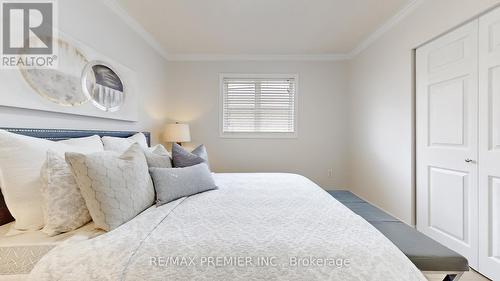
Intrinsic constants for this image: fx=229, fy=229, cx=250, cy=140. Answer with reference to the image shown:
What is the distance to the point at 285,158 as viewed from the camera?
3957 millimetres

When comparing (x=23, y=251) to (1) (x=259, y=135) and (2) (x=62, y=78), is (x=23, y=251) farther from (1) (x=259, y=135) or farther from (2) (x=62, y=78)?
(1) (x=259, y=135)

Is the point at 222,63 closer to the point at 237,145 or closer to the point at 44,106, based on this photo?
the point at 237,145

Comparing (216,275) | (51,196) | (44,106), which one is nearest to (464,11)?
(216,275)

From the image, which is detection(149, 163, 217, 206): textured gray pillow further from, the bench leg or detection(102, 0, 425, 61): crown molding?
detection(102, 0, 425, 61): crown molding

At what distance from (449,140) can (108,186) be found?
2706mm

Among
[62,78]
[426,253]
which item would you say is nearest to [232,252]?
[426,253]

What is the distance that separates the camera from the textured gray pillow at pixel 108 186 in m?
1.07

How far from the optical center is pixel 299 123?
3953 mm

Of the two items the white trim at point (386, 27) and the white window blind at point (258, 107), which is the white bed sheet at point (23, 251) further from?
the white trim at point (386, 27)

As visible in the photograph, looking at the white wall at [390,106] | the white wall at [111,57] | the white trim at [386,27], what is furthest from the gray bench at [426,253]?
the white wall at [111,57]

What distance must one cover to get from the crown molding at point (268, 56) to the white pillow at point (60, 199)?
6.43ft

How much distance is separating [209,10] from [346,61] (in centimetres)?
253

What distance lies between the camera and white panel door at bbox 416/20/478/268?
1.89 meters

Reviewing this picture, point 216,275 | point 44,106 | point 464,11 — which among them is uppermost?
point 464,11
